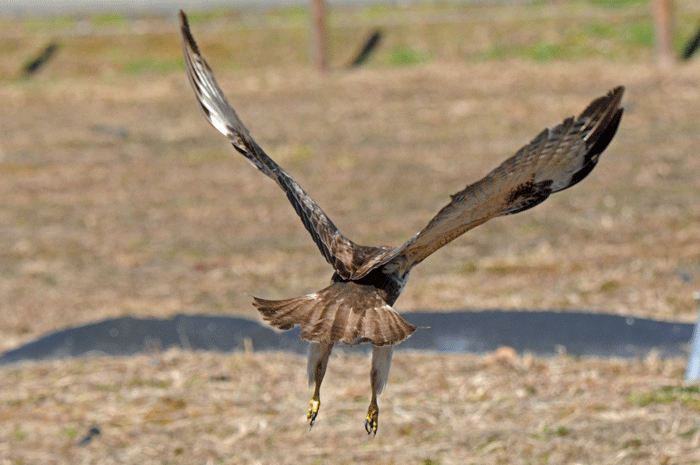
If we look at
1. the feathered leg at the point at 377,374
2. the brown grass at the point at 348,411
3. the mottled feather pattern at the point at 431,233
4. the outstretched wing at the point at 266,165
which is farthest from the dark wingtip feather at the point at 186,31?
the brown grass at the point at 348,411

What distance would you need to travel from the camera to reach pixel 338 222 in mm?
9859

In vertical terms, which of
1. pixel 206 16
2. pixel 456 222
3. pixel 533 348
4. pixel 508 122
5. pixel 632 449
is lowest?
pixel 632 449

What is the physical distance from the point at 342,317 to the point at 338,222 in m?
5.73

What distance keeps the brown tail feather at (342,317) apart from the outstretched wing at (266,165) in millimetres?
147

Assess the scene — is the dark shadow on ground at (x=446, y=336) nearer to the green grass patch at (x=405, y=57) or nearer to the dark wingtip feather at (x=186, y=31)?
the dark wingtip feather at (x=186, y=31)

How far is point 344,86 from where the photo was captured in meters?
16.1

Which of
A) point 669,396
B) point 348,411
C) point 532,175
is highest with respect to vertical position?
point 532,175

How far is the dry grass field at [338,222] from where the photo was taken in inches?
219

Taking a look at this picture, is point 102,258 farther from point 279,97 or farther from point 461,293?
point 279,97

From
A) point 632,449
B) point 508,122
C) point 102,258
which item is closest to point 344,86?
point 508,122

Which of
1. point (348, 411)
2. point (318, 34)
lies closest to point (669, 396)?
point (348, 411)

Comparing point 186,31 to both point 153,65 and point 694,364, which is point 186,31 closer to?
point 694,364

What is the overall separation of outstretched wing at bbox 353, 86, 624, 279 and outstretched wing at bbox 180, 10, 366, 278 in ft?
0.91

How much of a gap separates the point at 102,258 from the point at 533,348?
15.8 feet
